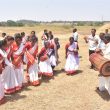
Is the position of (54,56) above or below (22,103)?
above

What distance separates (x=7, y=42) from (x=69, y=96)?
263 cm

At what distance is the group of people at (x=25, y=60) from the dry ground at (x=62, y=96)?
33 cm

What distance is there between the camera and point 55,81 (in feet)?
44.9

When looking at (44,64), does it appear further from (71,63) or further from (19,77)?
(19,77)

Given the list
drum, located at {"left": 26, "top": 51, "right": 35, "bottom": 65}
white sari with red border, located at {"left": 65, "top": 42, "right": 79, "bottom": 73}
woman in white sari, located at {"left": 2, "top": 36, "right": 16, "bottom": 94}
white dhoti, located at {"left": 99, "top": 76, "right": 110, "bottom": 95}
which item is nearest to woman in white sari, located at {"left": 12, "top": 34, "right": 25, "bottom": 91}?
woman in white sari, located at {"left": 2, "top": 36, "right": 16, "bottom": 94}

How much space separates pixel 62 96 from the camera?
38.3ft

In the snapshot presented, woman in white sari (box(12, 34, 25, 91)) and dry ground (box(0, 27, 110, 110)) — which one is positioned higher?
woman in white sari (box(12, 34, 25, 91))

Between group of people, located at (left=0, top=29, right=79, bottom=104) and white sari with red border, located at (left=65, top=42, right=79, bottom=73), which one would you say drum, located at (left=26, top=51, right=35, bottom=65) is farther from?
white sari with red border, located at (left=65, top=42, right=79, bottom=73)

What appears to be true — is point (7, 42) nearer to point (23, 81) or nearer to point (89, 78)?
point (23, 81)

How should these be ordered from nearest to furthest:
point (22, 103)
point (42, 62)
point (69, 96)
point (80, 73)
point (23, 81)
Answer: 1. point (22, 103)
2. point (69, 96)
3. point (23, 81)
4. point (42, 62)
5. point (80, 73)

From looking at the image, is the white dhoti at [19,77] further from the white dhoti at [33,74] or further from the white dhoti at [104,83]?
the white dhoti at [104,83]

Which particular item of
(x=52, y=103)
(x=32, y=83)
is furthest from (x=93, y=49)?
(x=52, y=103)

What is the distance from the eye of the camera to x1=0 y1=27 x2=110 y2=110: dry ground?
10.7m

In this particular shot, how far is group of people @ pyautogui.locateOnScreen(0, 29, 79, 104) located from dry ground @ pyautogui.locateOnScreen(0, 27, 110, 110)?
33 centimetres
